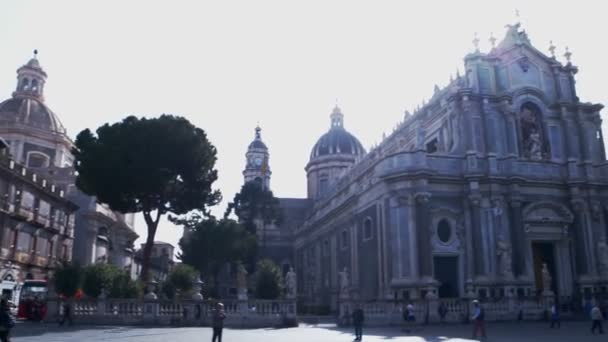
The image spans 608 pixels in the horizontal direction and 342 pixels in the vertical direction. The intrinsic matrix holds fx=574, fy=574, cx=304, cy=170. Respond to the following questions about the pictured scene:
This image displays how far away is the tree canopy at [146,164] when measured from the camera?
34.1 metres

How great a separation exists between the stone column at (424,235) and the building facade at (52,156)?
29.9 meters

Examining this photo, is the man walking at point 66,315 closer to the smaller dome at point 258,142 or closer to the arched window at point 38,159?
the arched window at point 38,159

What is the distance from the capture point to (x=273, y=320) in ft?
87.4

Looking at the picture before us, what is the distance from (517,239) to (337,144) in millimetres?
39227

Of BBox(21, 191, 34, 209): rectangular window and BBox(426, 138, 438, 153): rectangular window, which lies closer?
BBox(21, 191, 34, 209): rectangular window

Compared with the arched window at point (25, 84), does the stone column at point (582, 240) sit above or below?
below

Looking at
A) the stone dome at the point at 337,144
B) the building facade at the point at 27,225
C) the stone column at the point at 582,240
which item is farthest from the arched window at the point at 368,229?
the stone dome at the point at 337,144

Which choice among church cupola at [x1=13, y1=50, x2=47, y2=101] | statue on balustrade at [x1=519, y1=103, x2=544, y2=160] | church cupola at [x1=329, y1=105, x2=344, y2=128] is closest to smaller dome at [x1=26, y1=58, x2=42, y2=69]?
church cupola at [x1=13, y1=50, x2=47, y2=101]

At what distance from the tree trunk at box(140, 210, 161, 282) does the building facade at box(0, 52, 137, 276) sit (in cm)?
1732

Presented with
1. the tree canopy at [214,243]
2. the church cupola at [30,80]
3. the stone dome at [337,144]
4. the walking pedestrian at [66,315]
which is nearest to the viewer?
the walking pedestrian at [66,315]

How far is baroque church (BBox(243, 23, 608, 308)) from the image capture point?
33.4 metres

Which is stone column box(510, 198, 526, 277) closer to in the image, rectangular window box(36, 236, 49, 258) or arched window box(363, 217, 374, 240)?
arched window box(363, 217, 374, 240)

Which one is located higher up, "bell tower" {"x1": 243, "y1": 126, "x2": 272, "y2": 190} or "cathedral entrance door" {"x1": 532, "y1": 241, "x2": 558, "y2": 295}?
"bell tower" {"x1": 243, "y1": 126, "x2": 272, "y2": 190}

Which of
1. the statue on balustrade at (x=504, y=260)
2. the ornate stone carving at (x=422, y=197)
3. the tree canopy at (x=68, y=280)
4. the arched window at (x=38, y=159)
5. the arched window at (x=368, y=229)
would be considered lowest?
the tree canopy at (x=68, y=280)
